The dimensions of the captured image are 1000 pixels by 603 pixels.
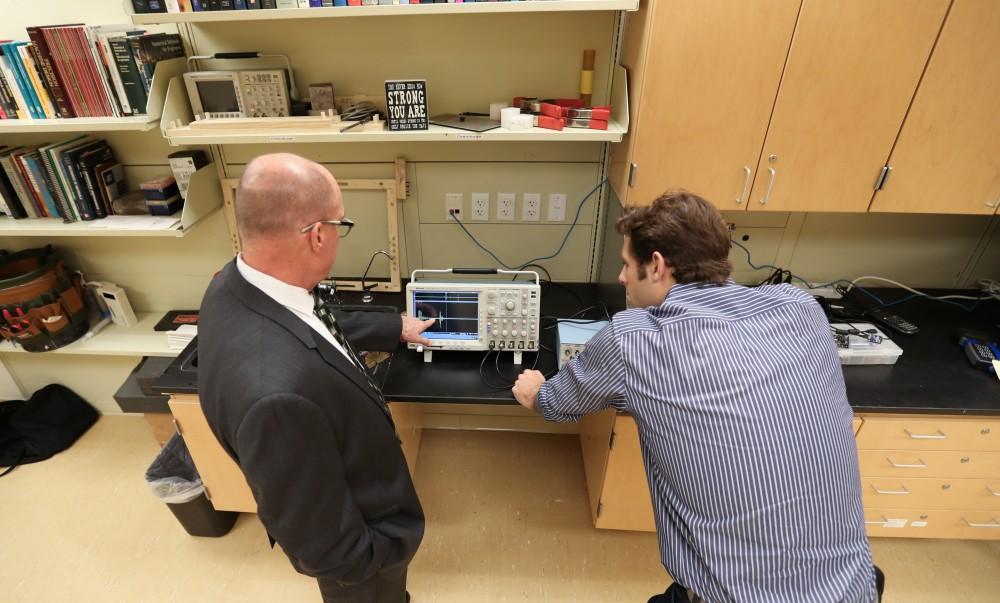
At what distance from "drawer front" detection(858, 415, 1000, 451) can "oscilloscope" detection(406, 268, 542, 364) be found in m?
1.20

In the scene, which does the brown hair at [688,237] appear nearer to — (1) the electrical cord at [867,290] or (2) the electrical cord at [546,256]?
(2) the electrical cord at [546,256]

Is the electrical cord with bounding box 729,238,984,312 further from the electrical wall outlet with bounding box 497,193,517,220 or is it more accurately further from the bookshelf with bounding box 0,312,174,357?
the bookshelf with bounding box 0,312,174,357

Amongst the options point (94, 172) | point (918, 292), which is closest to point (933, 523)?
point (918, 292)

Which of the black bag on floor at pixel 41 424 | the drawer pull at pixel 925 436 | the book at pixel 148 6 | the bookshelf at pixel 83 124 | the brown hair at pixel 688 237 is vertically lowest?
the black bag on floor at pixel 41 424

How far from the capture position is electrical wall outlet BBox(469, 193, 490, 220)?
2.07 meters

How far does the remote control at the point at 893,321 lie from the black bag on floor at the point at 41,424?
152 inches

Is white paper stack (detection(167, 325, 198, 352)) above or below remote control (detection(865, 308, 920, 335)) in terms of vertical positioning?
below

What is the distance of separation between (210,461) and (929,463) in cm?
263

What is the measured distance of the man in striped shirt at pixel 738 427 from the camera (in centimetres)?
106

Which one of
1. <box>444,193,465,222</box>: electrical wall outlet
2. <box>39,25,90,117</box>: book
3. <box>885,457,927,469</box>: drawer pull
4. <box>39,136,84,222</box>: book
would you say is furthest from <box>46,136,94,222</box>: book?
<box>885,457,927,469</box>: drawer pull

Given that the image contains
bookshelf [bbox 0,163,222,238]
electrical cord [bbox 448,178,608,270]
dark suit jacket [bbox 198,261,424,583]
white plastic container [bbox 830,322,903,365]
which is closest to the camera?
dark suit jacket [bbox 198,261,424,583]

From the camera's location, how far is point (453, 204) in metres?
2.09

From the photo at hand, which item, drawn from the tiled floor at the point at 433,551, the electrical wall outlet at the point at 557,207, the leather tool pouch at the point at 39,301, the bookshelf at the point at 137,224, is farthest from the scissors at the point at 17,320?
the electrical wall outlet at the point at 557,207

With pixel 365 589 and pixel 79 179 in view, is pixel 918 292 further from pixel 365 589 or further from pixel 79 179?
pixel 79 179
